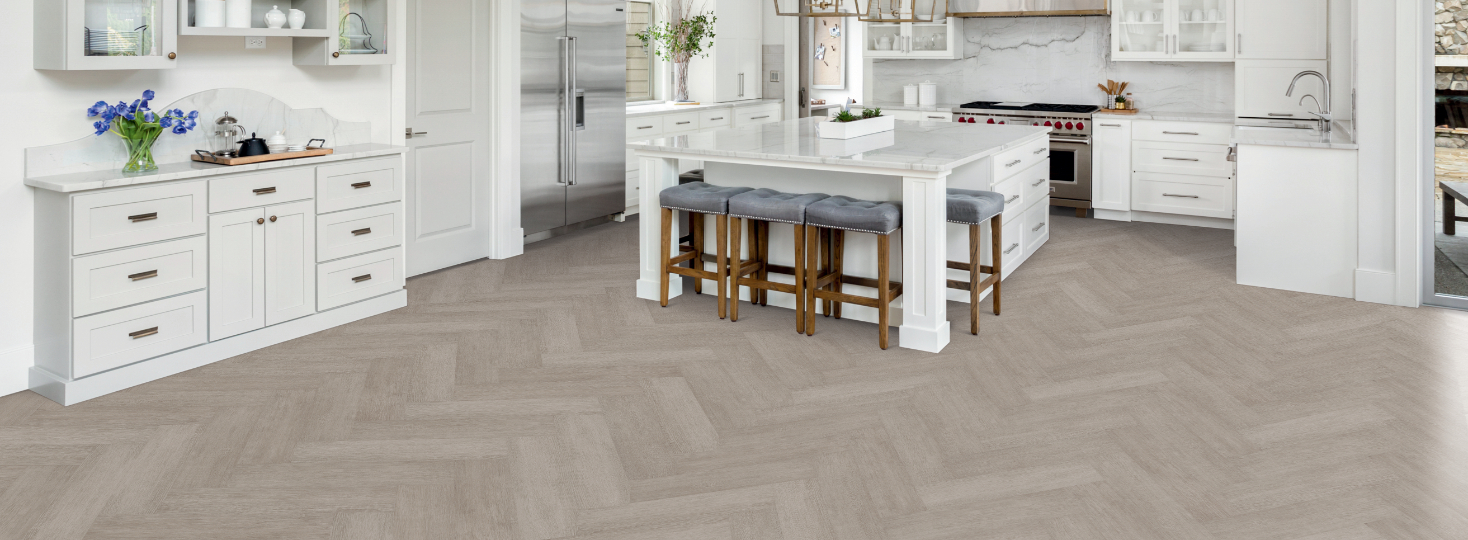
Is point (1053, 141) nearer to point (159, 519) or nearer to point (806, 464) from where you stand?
point (806, 464)

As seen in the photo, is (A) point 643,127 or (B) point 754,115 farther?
(B) point 754,115

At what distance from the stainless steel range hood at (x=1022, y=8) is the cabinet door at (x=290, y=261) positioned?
5.31 metres

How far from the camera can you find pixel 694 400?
361 cm

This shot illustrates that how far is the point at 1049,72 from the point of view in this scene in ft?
26.3

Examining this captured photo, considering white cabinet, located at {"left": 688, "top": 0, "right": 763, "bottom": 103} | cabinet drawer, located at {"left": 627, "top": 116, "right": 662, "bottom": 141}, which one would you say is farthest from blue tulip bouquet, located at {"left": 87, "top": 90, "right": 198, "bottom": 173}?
white cabinet, located at {"left": 688, "top": 0, "right": 763, "bottom": 103}

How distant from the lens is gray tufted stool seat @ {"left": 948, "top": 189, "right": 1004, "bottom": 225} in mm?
4395

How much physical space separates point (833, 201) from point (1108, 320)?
4.63ft

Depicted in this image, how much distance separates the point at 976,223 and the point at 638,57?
14.9 feet

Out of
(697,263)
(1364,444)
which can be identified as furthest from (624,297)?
(1364,444)

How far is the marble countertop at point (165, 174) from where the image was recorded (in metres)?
3.53

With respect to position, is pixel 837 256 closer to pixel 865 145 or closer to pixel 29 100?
pixel 865 145

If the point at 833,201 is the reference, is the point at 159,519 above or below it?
below

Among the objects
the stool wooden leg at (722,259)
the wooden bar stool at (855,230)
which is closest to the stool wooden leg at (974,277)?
the wooden bar stool at (855,230)

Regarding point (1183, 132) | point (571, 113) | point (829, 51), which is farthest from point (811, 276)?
point (829, 51)
